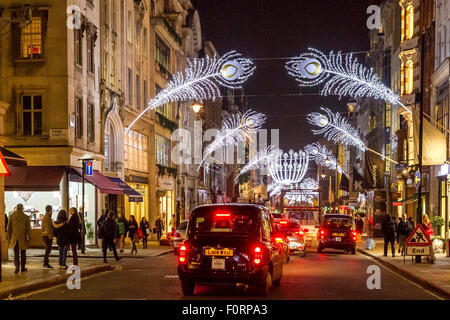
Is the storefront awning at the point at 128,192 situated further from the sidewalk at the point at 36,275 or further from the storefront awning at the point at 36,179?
the sidewalk at the point at 36,275

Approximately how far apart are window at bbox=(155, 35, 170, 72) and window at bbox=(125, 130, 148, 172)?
6.87 meters

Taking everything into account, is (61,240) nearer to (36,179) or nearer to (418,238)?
(36,179)

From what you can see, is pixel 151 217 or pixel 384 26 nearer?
pixel 151 217

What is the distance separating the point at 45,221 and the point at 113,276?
2.87 metres

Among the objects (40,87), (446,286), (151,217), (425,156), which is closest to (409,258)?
(425,156)

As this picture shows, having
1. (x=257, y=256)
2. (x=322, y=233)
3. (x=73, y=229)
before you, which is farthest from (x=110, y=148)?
(x=257, y=256)

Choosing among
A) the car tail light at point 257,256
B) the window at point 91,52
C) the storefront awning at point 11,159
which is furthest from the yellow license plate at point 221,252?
the window at point 91,52

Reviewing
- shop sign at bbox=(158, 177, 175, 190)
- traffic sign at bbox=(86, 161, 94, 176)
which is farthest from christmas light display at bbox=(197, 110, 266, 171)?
traffic sign at bbox=(86, 161, 94, 176)

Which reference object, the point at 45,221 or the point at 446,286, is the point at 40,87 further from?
the point at 446,286

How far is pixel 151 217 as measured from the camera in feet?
161

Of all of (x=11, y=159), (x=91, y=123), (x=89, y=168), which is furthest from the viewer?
(x=91, y=123)

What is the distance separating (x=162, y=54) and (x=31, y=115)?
75.0 ft

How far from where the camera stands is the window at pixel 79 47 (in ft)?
110

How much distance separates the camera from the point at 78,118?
1332 inches
